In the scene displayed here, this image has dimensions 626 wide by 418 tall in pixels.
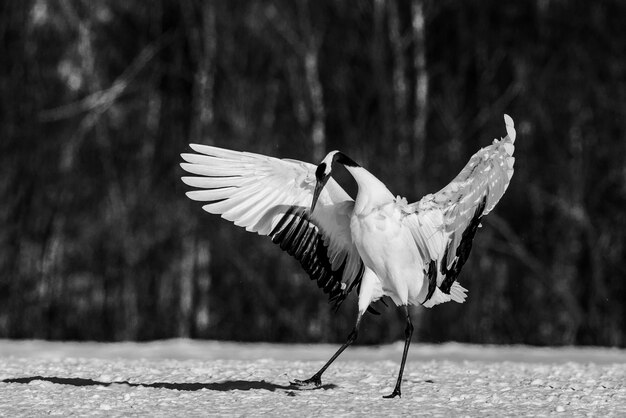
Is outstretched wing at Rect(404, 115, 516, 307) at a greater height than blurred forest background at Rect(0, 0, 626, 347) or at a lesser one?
lesser

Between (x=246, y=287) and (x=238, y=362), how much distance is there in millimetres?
9941

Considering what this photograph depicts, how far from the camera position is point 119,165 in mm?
23641

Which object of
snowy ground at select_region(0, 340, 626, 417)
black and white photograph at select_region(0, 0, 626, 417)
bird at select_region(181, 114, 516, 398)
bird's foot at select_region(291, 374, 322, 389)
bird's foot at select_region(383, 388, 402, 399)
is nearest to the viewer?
snowy ground at select_region(0, 340, 626, 417)

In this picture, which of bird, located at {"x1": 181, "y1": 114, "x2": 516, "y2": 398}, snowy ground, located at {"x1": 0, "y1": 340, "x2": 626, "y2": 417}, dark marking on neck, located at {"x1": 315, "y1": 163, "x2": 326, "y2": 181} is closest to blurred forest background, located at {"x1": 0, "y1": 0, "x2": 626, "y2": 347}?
snowy ground, located at {"x1": 0, "y1": 340, "x2": 626, "y2": 417}

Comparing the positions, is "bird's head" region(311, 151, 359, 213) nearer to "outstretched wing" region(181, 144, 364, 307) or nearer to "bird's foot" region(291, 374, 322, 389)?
"outstretched wing" region(181, 144, 364, 307)

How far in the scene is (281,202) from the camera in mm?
10125

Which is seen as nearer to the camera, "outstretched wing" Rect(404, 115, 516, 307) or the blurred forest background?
"outstretched wing" Rect(404, 115, 516, 307)

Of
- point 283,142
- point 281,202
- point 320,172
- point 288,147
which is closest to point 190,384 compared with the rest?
point 281,202

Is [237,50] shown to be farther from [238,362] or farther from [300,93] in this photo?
[238,362]

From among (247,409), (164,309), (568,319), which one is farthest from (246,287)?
(247,409)

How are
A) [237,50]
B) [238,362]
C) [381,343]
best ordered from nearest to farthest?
[238,362] → [381,343] → [237,50]

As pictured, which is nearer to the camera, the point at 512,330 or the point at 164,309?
the point at 512,330

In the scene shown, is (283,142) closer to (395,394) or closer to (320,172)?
(320,172)

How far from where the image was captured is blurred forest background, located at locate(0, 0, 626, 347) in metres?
21.3
